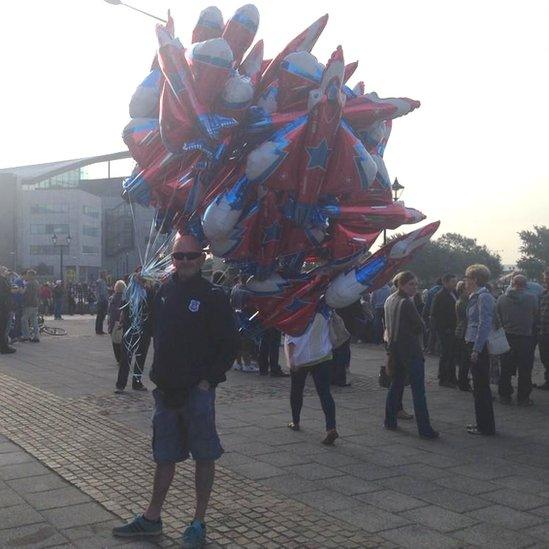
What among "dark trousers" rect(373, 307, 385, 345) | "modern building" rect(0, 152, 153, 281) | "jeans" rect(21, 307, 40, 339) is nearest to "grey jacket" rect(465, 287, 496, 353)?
"dark trousers" rect(373, 307, 385, 345)

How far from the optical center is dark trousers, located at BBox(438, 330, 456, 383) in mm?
11359

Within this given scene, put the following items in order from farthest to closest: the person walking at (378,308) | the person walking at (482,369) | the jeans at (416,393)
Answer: the person walking at (378,308) → the person walking at (482,369) → the jeans at (416,393)

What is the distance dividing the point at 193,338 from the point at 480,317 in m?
4.31

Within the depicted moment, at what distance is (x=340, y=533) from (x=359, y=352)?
11.6m

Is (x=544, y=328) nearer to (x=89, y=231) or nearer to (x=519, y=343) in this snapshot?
(x=519, y=343)

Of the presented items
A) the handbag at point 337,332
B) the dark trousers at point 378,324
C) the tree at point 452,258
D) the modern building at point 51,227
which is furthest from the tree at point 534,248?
the handbag at point 337,332

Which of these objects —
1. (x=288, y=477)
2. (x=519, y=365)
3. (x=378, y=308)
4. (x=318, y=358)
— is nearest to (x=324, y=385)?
(x=318, y=358)

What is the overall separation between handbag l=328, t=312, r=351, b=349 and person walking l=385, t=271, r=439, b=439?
2.13 feet

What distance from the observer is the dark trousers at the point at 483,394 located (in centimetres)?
780

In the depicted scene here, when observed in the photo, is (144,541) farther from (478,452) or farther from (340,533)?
(478,452)

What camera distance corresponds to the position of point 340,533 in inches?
188

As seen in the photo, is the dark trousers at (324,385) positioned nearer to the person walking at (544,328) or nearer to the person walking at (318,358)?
the person walking at (318,358)

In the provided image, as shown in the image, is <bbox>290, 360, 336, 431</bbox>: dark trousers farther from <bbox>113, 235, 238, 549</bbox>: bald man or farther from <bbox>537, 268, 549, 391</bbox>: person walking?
<bbox>537, 268, 549, 391</bbox>: person walking

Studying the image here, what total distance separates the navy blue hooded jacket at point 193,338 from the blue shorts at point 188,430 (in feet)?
0.40
